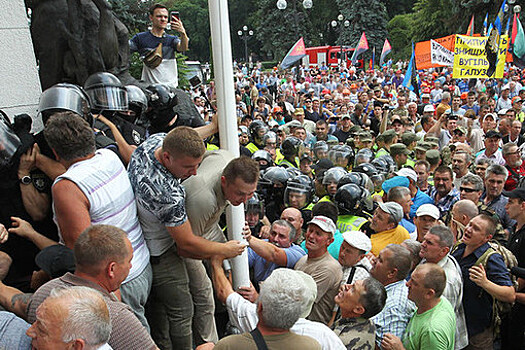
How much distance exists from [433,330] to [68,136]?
8.68ft

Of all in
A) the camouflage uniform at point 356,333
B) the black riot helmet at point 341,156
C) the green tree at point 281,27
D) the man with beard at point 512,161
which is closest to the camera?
the camouflage uniform at point 356,333

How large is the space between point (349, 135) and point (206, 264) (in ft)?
20.9

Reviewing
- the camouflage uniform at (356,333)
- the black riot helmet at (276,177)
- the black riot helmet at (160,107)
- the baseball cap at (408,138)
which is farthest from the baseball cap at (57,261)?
the baseball cap at (408,138)

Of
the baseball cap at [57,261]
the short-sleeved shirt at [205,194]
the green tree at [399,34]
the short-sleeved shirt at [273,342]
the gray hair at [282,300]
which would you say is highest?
the short-sleeved shirt at [205,194]

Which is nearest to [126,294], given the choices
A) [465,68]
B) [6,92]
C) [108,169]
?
[108,169]

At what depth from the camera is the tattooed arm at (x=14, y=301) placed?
2447 mm

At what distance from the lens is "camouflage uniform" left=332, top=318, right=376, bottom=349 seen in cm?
296

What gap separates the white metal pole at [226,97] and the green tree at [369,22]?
48.3 metres

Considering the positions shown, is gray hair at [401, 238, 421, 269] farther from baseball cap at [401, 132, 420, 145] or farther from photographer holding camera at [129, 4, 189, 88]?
baseball cap at [401, 132, 420, 145]

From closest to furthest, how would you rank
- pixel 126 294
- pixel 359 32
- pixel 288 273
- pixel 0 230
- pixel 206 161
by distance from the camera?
pixel 288 273 < pixel 0 230 < pixel 126 294 < pixel 206 161 < pixel 359 32

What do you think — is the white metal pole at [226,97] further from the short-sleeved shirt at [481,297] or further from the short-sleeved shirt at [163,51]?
the short-sleeved shirt at [163,51]

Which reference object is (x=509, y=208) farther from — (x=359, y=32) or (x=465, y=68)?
(x=359, y=32)

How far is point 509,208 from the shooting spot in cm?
479

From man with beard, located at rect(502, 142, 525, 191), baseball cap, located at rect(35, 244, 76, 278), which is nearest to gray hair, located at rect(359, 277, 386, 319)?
baseball cap, located at rect(35, 244, 76, 278)
